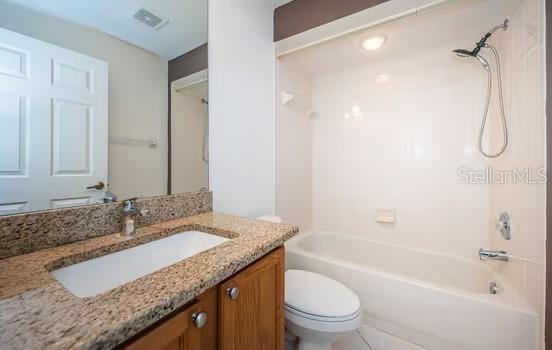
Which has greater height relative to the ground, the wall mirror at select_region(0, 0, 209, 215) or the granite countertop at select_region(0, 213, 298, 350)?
the wall mirror at select_region(0, 0, 209, 215)

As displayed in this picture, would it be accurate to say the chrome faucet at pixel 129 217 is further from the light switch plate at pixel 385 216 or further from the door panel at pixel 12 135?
the light switch plate at pixel 385 216

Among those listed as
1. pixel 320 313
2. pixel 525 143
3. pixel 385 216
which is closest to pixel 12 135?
pixel 320 313

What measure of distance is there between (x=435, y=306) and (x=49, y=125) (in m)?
1.82

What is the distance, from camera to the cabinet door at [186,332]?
0.43 meters

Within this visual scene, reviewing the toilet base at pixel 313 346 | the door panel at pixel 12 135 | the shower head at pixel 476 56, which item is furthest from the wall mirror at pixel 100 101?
the shower head at pixel 476 56

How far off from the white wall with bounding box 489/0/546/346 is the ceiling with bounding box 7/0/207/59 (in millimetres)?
1613

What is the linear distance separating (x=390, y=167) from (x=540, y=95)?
106cm

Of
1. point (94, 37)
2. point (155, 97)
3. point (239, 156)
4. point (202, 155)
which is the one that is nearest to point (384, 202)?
point (239, 156)

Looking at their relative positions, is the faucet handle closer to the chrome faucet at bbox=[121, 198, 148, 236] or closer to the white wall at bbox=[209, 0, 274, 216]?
the chrome faucet at bbox=[121, 198, 148, 236]

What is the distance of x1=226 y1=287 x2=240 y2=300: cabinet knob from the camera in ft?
2.03

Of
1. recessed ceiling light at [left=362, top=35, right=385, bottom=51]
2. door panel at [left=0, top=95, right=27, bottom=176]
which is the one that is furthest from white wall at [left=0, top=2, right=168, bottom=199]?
recessed ceiling light at [left=362, top=35, right=385, bottom=51]

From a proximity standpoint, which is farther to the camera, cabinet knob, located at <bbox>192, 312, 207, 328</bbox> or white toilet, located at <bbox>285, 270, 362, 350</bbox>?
white toilet, located at <bbox>285, 270, 362, 350</bbox>

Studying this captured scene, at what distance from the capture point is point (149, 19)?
104 cm

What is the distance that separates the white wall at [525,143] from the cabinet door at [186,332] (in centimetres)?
135
